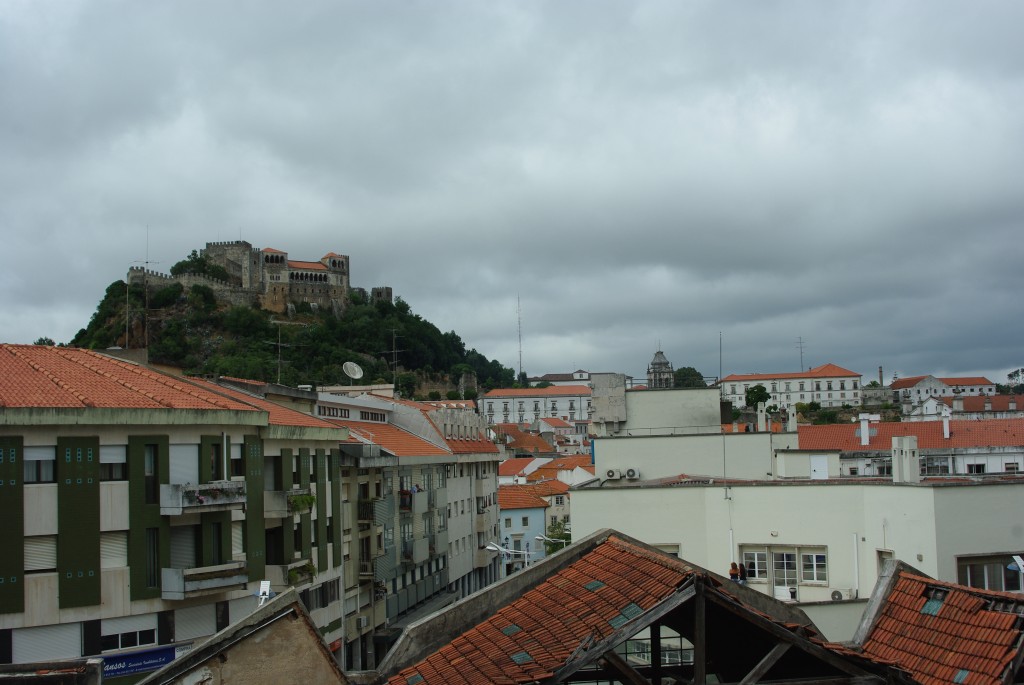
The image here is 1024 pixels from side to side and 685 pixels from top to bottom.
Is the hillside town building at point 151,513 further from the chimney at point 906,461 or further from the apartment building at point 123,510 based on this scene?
the chimney at point 906,461

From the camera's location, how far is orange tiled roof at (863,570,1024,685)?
7.76 m

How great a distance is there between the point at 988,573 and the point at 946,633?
37.4 ft

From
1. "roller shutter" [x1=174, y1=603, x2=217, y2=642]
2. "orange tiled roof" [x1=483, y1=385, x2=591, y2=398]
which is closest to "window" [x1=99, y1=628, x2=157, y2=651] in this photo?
"roller shutter" [x1=174, y1=603, x2=217, y2=642]

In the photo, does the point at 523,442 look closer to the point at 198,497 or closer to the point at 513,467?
the point at 513,467

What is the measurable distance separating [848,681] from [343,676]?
4209 mm

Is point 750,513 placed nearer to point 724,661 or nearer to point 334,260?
point 724,661

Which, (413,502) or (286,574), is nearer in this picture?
(286,574)

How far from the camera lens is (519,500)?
2874 inches

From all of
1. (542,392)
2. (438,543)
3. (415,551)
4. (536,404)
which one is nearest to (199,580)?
(415,551)

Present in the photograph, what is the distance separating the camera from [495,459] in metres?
64.2

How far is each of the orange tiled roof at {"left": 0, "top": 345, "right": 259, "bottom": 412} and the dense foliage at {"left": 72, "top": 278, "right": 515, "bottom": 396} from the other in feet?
284

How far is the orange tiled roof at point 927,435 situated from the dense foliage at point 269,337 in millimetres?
55742

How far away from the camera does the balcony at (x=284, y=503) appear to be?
29.7 metres

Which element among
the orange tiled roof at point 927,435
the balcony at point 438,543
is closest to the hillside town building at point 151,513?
the balcony at point 438,543
